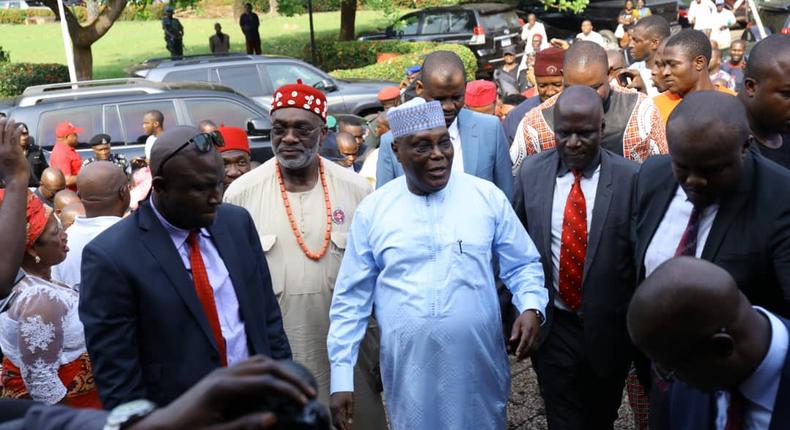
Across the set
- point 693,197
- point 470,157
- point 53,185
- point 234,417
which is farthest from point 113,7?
point 234,417

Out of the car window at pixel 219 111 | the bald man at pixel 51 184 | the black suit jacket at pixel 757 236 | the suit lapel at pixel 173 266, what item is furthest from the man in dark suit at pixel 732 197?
the car window at pixel 219 111

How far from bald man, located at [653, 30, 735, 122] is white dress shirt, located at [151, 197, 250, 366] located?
11.1 feet

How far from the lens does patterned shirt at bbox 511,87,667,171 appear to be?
498cm

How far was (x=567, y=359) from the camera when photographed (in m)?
4.46

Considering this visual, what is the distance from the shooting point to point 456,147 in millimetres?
5094

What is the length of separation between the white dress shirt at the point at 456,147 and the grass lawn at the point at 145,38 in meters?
24.2

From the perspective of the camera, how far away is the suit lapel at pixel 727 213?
3357mm

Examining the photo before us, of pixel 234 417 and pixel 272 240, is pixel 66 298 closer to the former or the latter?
pixel 272 240

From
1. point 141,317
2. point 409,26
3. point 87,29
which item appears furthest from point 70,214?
point 409,26

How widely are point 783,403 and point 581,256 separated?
197 centimetres

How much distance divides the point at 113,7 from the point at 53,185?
10825 millimetres

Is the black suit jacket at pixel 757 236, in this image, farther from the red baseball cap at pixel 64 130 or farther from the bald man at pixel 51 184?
the red baseball cap at pixel 64 130

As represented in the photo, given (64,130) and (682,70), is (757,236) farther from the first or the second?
(64,130)

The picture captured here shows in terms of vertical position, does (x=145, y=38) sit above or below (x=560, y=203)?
below
